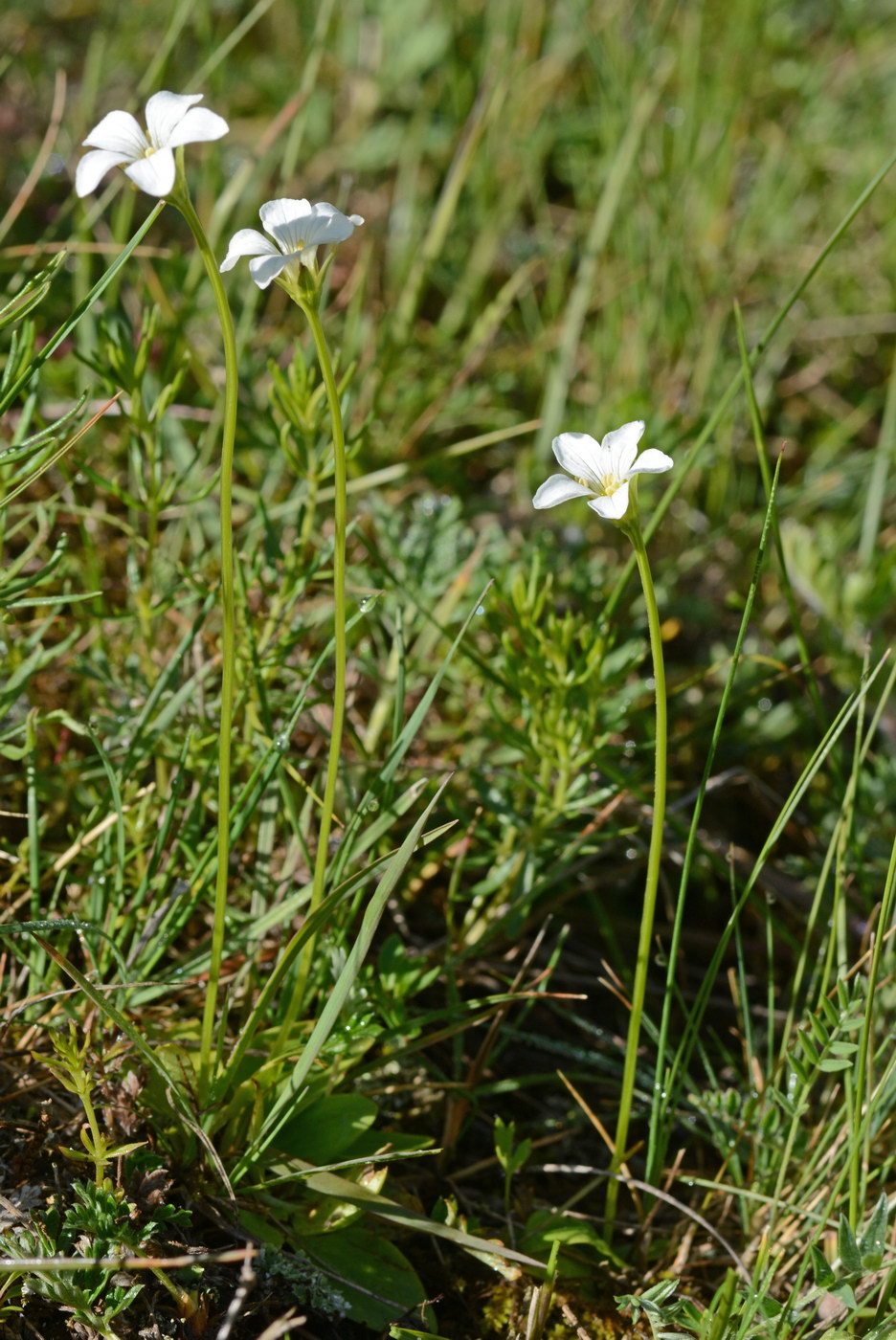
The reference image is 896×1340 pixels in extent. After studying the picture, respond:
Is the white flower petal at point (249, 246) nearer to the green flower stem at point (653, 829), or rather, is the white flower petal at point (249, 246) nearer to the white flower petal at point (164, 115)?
the white flower petal at point (164, 115)

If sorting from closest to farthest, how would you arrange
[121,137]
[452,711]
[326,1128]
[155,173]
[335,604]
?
1. [155,173]
2. [121,137]
3. [335,604]
4. [326,1128]
5. [452,711]

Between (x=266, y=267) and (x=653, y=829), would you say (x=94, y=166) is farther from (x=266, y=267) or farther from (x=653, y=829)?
(x=653, y=829)

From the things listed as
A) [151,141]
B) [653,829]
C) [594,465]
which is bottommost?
[653,829]

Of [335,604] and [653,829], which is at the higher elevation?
[335,604]

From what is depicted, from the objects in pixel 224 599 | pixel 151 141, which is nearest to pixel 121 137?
pixel 151 141

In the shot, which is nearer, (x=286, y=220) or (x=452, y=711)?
(x=286, y=220)

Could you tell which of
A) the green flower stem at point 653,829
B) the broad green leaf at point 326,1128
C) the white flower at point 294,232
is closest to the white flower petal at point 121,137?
the white flower at point 294,232
